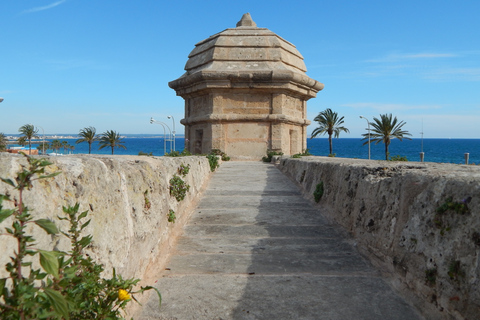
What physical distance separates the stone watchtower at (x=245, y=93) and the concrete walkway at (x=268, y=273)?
8.03m

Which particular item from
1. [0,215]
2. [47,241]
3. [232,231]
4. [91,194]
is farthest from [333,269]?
[0,215]

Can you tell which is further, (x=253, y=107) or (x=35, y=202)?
(x=253, y=107)

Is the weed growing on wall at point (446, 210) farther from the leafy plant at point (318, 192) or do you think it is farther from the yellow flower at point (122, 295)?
the leafy plant at point (318, 192)

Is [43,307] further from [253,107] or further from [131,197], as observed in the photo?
[253,107]

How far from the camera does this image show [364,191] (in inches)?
162

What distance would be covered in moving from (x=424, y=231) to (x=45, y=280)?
2.48 meters

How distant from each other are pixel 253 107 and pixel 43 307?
40.6 ft

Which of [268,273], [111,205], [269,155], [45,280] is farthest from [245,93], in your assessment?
[45,280]

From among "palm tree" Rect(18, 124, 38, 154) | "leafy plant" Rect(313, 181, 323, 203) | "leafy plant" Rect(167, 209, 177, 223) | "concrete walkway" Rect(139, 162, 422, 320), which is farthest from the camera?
"palm tree" Rect(18, 124, 38, 154)

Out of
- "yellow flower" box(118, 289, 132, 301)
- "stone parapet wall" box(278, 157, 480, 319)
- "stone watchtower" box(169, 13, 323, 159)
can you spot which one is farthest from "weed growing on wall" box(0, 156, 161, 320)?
"stone watchtower" box(169, 13, 323, 159)

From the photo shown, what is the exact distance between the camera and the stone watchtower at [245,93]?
13203 mm

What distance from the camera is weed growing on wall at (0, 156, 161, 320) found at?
1414 millimetres

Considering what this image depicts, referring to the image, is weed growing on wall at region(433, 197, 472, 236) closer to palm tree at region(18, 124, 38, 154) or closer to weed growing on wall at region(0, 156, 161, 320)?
weed growing on wall at region(0, 156, 161, 320)

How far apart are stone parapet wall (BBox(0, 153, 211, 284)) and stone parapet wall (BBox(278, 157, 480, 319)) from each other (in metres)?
2.07
